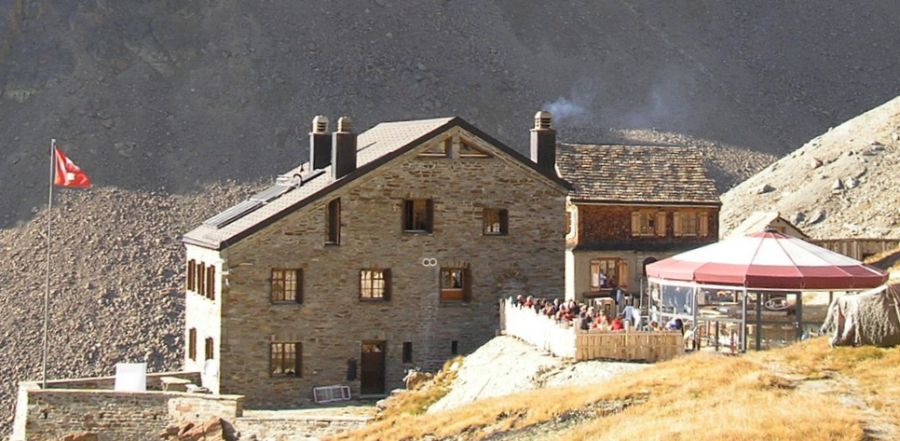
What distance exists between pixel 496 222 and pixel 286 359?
8683mm

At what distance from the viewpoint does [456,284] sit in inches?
2247

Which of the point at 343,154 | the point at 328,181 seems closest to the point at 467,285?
the point at 328,181

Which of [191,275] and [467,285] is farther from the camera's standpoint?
[191,275]

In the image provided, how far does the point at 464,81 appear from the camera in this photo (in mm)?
124438

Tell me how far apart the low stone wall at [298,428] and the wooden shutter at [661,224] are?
58.2ft

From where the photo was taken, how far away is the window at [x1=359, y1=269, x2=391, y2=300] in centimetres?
5572

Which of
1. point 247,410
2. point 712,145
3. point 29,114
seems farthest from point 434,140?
point 712,145

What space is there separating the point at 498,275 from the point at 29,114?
64.1 m

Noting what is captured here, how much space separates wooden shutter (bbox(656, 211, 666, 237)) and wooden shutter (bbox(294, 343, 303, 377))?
15.4 m

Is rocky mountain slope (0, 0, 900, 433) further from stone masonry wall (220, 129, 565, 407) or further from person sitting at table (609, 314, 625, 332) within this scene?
person sitting at table (609, 314, 625, 332)

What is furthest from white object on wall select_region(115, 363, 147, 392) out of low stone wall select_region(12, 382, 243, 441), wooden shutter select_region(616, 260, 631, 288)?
wooden shutter select_region(616, 260, 631, 288)

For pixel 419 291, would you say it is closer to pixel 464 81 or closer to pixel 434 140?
pixel 434 140

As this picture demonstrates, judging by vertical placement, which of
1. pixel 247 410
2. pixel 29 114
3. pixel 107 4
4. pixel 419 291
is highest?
pixel 107 4

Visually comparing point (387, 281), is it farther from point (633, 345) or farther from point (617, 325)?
point (633, 345)
